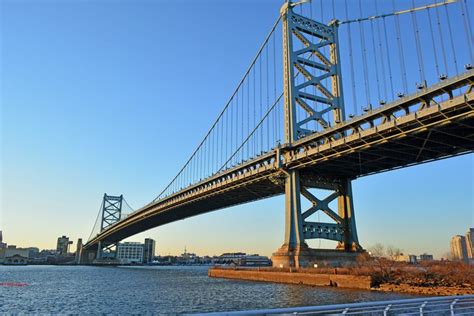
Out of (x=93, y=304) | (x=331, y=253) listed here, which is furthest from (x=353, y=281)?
(x=93, y=304)

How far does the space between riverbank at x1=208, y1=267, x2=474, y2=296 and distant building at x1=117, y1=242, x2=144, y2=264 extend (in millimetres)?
147117

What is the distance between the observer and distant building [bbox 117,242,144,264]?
177625 mm

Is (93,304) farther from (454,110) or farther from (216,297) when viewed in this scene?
(454,110)

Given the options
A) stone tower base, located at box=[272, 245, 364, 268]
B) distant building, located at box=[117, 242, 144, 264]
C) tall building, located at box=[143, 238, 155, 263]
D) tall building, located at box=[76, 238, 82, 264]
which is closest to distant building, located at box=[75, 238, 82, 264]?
tall building, located at box=[76, 238, 82, 264]

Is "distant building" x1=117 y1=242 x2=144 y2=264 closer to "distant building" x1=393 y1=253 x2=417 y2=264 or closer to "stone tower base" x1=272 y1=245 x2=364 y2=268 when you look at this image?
"distant building" x1=393 y1=253 x2=417 y2=264

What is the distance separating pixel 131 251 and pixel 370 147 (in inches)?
6445

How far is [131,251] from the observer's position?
18038cm

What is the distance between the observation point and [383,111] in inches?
1182

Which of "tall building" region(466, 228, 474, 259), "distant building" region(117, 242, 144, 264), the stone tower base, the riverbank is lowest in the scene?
the riverbank

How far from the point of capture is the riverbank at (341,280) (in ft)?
71.5

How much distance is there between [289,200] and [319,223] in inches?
146

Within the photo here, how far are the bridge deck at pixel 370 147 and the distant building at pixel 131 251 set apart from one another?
436 feet

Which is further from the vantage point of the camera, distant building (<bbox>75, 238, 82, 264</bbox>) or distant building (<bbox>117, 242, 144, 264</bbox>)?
distant building (<bbox>117, 242, 144, 264</bbox>)

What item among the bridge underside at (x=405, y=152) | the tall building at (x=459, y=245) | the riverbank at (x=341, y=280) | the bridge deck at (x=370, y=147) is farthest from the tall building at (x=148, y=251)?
the bridge underside at (x=405, y=152)
